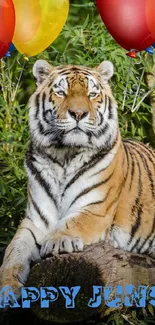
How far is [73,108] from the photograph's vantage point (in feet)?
17.2

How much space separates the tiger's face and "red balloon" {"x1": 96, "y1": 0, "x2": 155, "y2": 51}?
26 centimetres

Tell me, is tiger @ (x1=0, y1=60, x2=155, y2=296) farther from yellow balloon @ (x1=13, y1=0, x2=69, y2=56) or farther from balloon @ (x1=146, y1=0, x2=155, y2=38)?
yellow balloon @ (x1=13, y1=0, x2=69, y2=56)

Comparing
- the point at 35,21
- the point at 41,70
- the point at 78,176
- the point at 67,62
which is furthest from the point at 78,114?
the point at 67,62

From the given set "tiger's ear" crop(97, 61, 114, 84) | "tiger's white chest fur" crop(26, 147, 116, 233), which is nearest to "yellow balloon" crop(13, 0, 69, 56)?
"tiger's ear" crop(97, 61, 114, 84)

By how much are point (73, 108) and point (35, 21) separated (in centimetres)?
112

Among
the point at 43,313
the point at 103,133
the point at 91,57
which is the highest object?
the point at 91,57

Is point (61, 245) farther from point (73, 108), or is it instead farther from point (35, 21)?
point (35, 21)

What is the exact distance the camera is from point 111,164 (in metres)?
5.55

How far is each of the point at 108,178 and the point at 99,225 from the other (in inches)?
12.7

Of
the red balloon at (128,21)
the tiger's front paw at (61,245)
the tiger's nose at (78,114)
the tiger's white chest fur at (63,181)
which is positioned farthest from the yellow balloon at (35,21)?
the tiger's front paw at (61,245)

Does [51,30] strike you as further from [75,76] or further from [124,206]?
[124,206]

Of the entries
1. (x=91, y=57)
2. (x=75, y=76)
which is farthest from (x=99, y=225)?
(x=91, y=57)

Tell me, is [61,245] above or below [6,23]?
below

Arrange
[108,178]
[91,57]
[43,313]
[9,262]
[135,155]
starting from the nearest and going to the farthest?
[43,313] < [9,262] < [108,178] < [135,155] < [91,57]
